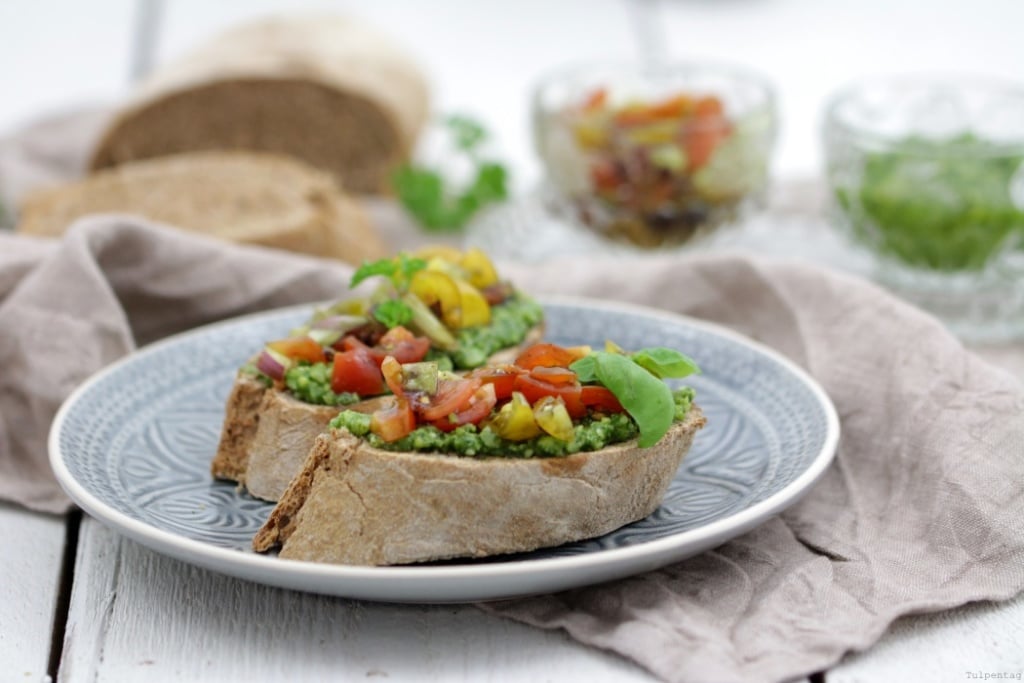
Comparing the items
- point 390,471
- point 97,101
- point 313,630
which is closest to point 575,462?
point 390,471

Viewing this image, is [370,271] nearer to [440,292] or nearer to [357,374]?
[440,292]

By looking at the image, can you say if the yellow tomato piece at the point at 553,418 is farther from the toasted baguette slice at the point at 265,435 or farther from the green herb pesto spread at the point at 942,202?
the green herb pesto spread at the point at 942,202

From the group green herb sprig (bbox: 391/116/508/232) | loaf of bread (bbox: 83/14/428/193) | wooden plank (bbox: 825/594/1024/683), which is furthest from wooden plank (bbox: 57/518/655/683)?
loaf of bread (bbox: 83/14/428/193)

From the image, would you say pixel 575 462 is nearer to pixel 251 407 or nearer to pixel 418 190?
pixel 251 407

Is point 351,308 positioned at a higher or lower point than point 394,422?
lower

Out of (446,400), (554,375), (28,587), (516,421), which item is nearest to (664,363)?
(554,375)

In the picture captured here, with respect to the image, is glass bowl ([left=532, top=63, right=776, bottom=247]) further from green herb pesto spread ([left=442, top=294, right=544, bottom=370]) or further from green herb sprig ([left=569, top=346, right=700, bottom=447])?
green herb sprig ([left=569, top=346, right=700, bottom=447])

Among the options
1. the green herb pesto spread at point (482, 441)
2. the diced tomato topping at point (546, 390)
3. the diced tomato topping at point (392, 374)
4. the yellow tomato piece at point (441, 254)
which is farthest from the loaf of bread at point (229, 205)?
the diced tomato topping at point (546, 390)
